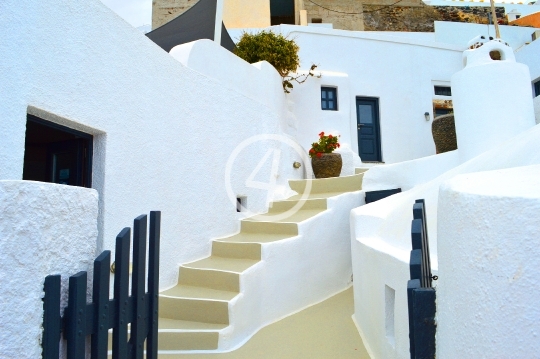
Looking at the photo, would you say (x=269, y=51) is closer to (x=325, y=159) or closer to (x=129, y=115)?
(x=325, y=159)

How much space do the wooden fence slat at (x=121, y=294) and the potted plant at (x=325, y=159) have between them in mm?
7238

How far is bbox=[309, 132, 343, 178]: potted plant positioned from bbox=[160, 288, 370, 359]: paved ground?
370 cm

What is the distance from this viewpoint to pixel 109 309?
2102mm

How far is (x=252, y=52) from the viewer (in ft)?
29.9

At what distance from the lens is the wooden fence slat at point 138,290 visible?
7.64ft

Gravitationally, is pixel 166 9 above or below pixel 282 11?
below

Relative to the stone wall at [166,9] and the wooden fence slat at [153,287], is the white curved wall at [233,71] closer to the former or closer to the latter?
the wooden fence slat at [153,287]

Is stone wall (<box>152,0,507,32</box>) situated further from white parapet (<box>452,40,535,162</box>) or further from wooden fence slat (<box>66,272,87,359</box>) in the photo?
wooden fence slat (<box>66,272,87,359</box>)

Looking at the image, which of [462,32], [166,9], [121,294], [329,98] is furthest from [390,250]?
[166,9]

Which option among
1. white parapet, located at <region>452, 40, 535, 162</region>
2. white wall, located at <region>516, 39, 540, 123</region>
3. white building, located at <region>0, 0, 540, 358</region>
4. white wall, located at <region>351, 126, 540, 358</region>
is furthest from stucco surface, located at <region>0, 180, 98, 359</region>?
white wall, located at <region>516, 39, 540, 123</region>

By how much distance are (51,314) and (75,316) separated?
0.36 feet

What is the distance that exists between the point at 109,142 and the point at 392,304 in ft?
9.78

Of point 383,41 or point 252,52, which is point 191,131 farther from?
point 383,41

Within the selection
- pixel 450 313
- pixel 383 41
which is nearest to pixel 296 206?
pixel 450 313
